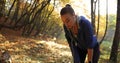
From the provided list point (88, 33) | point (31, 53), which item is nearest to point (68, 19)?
point (88, 33)

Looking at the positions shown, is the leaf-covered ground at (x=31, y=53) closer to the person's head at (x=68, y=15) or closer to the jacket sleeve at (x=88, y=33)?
the jacket sleeve at (x=88, y=33)

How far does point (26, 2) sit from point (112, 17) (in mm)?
42794

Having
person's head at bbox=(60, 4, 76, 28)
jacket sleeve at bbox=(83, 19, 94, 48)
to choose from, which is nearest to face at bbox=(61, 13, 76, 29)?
person's head at bbox=(60, 4, 76, 28)

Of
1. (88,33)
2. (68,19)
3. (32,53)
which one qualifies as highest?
(68,19)

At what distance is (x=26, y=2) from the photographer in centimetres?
2908

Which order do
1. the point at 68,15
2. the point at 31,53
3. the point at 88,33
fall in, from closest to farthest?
the point at 68,15 < the point at 88,33 < the point at 31,53

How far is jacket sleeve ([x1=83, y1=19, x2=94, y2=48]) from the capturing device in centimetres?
396

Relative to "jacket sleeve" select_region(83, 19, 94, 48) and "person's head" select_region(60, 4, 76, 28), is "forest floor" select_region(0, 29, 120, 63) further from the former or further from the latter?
"person's head" select_region(60, 4, 76, 28)

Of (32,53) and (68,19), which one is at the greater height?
(68,19)

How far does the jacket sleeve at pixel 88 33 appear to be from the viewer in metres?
3.96

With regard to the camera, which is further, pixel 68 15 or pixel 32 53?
pixel 32 53

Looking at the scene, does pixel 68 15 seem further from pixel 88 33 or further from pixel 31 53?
pixel 31 53

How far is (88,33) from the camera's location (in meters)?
3.96

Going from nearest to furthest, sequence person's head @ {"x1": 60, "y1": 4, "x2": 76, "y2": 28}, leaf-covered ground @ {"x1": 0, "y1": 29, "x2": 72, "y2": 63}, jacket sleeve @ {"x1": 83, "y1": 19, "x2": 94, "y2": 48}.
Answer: person's head @ {"x1": 60, "y1": 4, "x2": 76, "y2": 28} → jacket sleeve @ {"x1": 83, "y1": 19, "x2": 94, "y2": 48} → leaf-covered ground @ {"x1": 0, "y1": 29, "x2": 72, "y2": 63}
